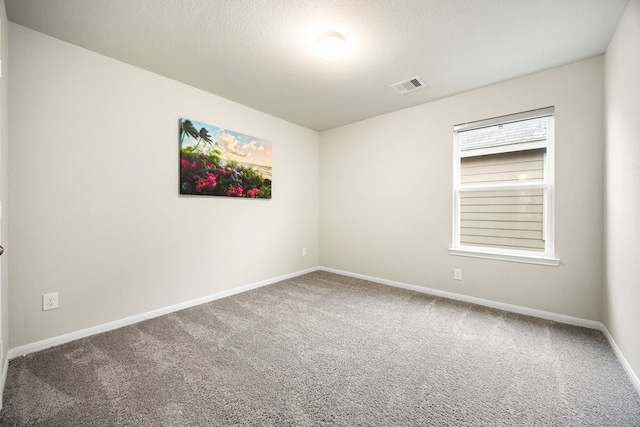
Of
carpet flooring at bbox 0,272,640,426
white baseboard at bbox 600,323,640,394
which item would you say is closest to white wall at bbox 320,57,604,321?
white baseboard at bbox 600,323,640,394

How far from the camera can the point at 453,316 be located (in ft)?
8.80

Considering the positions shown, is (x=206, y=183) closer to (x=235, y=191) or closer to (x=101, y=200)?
(x=235, y=191)

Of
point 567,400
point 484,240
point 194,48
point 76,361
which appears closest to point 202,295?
point 76,361

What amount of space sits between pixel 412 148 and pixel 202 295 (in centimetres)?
323

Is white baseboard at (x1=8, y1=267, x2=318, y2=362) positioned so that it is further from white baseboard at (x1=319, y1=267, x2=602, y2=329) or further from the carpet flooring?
white baseboard at (x1=319, y1=267, x2=602, y2=329)

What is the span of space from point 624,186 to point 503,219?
3.75 feet

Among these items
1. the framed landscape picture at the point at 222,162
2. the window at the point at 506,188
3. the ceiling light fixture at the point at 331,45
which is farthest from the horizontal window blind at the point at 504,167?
the framed landscape picture at the point at 222,162

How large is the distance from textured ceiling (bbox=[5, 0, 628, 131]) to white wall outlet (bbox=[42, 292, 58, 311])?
2072 mm

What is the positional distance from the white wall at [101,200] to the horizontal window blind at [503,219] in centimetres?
291

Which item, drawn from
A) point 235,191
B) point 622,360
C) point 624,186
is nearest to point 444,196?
point 624,186

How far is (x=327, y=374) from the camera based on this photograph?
68.4 inches

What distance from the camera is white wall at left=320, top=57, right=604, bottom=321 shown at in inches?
95.4

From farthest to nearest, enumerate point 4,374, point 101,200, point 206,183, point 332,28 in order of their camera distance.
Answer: point 206,183 → point 101,200 → point 332,28 → point 4,374

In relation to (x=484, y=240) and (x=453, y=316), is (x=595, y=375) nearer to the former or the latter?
(x=453, y=316)
